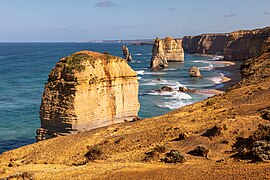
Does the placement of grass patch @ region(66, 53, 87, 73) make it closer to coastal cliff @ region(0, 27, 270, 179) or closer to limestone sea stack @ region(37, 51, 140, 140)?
limestone sea stack @ region(37, 51, 140, 140)

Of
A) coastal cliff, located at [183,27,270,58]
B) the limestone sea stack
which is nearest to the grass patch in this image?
the limestone sea stack

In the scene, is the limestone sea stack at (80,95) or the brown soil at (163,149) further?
the limestone sea stack at (80,95)

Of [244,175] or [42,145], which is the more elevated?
[244,175]

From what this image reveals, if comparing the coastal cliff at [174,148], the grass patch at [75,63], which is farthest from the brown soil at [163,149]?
the grass patch at [75,63]

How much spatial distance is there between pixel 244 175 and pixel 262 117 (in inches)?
336

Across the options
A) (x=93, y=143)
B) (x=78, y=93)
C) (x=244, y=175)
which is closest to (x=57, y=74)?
(x=78, y=93)

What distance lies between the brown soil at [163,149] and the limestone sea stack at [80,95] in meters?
3.77

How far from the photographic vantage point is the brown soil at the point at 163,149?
15.5 meters

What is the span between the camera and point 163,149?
1878cm

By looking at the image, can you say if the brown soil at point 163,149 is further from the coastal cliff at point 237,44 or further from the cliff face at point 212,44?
the cliff face at point 212,44

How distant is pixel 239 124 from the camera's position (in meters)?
20.7

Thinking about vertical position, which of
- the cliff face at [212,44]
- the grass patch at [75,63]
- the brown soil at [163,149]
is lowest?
the brown soil at [163,149]

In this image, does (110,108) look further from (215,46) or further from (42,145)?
(215,46)

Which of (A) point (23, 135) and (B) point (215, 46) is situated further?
(B) point (215, 46)
